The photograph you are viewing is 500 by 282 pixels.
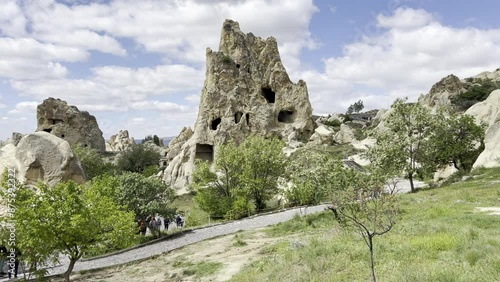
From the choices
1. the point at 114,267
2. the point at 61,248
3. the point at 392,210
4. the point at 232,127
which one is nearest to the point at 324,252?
the point at 392,210

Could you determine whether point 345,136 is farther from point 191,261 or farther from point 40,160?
point 191,261

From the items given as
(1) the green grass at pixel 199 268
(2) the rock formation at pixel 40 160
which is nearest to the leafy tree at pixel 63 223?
(1) the green grass at pixel 199 268

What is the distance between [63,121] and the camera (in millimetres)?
72688

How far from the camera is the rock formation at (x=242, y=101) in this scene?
62531mm

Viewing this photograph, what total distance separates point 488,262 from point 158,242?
20425 millimetres

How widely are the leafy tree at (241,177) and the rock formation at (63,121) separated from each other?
150 ft

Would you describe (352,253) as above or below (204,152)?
below

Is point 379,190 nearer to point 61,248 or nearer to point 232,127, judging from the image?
point 61,248

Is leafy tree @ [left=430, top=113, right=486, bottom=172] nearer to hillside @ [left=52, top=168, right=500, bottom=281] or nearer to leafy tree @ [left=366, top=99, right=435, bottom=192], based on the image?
leafy tree @ [left=366, top=99, right=435, bottom=192]

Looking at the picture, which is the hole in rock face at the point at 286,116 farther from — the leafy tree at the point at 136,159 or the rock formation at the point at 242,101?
the leafy tree at the point at 136,159

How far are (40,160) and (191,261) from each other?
20.6 meters

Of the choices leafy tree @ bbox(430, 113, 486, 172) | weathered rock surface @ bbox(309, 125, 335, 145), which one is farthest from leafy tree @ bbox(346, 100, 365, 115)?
leafy tree @ bbox(430, 113, 486, 172)

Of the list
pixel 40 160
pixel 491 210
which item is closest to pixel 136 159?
pixel 40 160

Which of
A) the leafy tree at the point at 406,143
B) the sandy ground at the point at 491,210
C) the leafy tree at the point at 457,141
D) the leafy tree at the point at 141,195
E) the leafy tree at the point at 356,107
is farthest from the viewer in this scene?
the leafy tree at the point at 356,107
